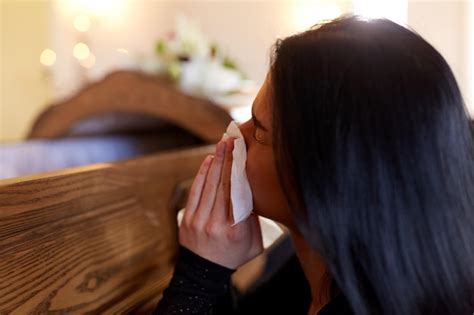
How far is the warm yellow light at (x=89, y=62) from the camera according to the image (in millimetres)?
3678

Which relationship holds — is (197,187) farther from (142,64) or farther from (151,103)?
(142,64)

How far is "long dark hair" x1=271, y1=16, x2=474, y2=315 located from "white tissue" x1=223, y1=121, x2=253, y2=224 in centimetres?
8

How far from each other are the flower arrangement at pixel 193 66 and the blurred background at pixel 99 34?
1561 mm

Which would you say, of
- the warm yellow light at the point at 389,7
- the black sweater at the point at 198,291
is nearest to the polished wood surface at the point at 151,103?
the black sweater at the point at 198,291

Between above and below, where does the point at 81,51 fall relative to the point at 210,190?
below

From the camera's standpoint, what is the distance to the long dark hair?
0.53 m

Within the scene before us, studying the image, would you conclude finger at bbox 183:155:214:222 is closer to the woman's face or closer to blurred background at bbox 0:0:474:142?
the woman's face

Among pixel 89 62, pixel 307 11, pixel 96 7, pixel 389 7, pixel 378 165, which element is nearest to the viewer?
pixel 378 165

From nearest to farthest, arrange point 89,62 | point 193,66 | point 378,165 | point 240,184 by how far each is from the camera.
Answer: point 378,165, point 240,184, point 193,66, point 89,62

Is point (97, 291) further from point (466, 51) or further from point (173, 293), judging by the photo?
point (466, 51)

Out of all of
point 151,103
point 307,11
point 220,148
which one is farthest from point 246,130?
point 307,11

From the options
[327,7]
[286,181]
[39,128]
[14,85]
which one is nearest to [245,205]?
[286,181]

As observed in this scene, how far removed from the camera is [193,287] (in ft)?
2.29

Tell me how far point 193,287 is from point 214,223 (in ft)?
0.27
